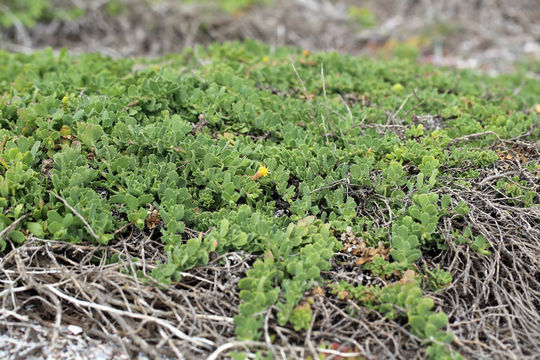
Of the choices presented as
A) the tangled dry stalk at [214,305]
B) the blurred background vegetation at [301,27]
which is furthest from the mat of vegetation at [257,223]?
the blurred background vegetation at [301,27]

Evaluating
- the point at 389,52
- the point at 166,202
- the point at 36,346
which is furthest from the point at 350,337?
the point at 389,52

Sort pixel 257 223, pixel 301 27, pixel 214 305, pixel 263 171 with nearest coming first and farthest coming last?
pixel 214 305, pixel 257 223, pixel 263 171, pixel 301 27

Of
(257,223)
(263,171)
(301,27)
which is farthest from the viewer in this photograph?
(301,27)

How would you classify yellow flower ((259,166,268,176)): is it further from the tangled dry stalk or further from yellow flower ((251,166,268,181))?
the tangled dry stalk

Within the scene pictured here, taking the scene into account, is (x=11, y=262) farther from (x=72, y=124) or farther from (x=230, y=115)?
(x=230, y=115)

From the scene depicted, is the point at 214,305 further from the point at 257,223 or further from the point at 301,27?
the point at 301,27

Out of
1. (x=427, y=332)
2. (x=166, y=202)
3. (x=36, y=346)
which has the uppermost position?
(x=166, y=202)

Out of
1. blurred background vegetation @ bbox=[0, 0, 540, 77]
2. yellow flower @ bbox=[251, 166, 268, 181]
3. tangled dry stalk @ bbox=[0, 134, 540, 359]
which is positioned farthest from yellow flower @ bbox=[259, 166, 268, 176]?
blurred background vegetation @ bbox=[0, 0, 540, 77]

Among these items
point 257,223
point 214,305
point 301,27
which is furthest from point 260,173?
point 301,27
